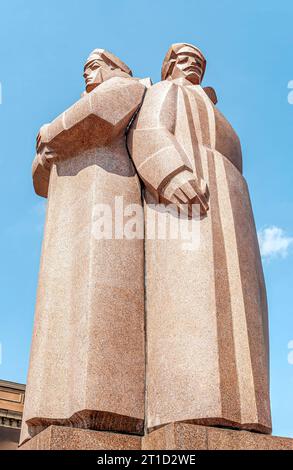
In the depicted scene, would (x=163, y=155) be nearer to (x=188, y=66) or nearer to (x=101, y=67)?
(x=188, y=66)

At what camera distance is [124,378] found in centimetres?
588

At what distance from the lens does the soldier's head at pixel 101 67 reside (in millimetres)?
9023

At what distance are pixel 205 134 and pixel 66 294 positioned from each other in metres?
3.02

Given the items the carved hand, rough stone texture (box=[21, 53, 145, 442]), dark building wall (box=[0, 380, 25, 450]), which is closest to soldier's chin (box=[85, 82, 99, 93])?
rough stone texture (box=[21, 53, 145, 442])

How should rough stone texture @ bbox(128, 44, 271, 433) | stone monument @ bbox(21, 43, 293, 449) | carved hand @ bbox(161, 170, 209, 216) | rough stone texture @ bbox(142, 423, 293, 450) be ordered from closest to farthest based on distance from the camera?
1. rough stone texture @ bbox(142, 423, 293, 450)
2. stone monument @ bbox(21, 43, 293, 449)
3. rough stone texture @ bbox(128, 44, 271, 433)
4. carved hand @ bbox(161, 170, 209, 216)

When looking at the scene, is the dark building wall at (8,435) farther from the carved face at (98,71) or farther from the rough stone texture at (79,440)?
the rough stone texture at (79,440)

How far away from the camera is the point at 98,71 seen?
9.06 meters

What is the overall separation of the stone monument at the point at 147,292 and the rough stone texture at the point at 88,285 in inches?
0.6

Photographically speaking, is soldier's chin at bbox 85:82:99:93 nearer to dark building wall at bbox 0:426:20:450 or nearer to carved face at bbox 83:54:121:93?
carved face at bbox 83:54:121:93

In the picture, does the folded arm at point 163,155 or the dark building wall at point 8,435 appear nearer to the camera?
the folded arm at point 163,155

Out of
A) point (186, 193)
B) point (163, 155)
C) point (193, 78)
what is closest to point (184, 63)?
point (193, 78)

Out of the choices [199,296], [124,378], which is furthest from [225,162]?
[124,378]

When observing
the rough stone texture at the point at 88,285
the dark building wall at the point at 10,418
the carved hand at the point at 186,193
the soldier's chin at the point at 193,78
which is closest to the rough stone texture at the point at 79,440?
the rough stone texture at the point at 88,285

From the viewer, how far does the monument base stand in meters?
5.03
